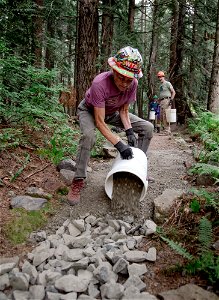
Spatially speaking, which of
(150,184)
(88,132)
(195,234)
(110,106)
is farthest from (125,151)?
(195,234)

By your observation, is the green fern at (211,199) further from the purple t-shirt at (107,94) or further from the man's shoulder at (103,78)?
the man's shoulder at (103,78)

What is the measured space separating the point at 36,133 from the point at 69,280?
3.64 m

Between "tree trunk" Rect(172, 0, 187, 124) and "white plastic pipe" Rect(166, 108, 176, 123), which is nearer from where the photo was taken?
"white plastic pipe" Rect(166, 108, 176, 123)

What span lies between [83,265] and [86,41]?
219 inches

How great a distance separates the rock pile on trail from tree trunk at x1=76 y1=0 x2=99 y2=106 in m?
4.35

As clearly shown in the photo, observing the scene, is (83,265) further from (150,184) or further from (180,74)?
(180,74)

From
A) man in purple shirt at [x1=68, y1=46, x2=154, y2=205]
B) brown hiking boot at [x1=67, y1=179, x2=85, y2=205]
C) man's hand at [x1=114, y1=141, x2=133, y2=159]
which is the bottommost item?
brown hiking boot at [x1=67, y1=179, x2=85, y2=205]

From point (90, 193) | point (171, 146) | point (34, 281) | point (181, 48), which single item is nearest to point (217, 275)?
point (34, 281)

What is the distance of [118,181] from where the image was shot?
4.04 metres

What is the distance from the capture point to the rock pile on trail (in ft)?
8.29

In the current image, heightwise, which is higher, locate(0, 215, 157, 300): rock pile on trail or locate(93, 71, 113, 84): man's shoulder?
locate(93, 71, 113, 84): man's shoulder

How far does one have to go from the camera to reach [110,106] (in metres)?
4.23

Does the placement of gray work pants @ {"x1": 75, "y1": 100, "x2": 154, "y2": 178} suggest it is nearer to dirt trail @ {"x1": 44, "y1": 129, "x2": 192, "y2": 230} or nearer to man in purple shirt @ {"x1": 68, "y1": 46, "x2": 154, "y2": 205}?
man in purple shirt @ {"x1": 68, "y1": 46, "x2": 154, "y2": 205}

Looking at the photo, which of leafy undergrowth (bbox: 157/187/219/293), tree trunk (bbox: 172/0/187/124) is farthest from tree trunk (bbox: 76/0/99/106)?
tree trunk (bbox: 172/0/187/124)
